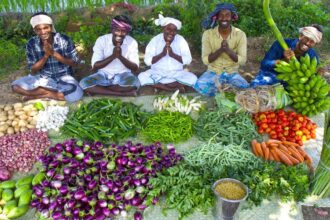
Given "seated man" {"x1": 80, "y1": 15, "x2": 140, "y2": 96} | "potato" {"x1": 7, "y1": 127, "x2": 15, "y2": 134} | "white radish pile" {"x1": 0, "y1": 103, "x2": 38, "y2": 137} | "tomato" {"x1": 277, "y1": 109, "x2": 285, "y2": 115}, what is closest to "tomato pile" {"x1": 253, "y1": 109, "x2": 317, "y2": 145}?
"tomato" {"x1": 277, "y1": 109, "x2": 285, "y2": 115}

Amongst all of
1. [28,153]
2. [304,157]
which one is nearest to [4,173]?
[28,153]

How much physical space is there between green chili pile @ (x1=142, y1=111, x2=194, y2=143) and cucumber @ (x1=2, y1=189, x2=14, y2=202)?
174 centimetres

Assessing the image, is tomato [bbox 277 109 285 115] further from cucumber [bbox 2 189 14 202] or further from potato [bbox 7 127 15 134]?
potato [bbox 7 127 15 134]

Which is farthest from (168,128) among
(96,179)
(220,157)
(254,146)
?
(96,179)

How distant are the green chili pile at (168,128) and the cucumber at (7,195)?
1.74m

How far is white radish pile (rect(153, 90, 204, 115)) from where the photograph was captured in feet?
16.4

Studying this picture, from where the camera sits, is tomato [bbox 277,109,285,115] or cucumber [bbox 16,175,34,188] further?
tomato [bbox 277,109,285,115]

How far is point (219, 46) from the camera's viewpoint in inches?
211

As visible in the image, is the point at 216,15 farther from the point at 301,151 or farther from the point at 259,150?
the point at 301,151

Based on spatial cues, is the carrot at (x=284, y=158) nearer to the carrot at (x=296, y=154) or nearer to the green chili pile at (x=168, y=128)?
the carrot at (x=296, y=154)

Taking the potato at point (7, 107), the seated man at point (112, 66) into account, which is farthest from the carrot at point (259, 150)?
the potato at point (7, 107)

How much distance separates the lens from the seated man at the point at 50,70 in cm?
518

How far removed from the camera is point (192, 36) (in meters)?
6.57

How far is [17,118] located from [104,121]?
1.24 m
